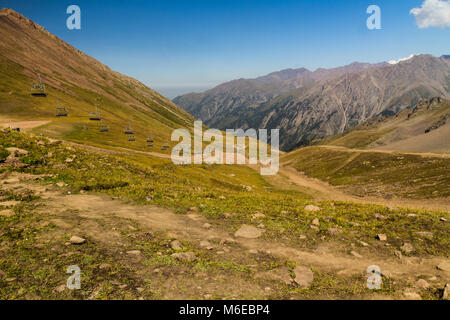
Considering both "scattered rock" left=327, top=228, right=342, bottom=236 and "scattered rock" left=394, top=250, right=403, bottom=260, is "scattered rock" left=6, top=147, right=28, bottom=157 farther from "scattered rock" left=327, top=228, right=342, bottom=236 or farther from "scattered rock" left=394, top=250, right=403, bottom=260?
"scattered rock" left=394, top=250, right=403, bottom=260

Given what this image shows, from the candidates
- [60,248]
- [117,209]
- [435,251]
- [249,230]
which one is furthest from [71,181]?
[435,251]

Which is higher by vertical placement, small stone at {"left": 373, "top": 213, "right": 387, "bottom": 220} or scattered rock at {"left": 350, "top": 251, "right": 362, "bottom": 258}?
small stone at {"left": 373, "top": 213, "right": 387, "bottom": 220}

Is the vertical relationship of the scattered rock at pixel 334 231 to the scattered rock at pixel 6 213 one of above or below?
below

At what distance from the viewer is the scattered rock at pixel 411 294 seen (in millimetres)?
8362

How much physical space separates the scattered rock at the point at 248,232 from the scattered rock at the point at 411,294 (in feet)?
22.7

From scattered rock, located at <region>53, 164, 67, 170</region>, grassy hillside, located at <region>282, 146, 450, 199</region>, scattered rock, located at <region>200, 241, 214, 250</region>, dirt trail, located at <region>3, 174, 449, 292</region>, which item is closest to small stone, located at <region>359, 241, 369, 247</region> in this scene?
dirt trail, located at <region>3, 174, 449, 292</region>

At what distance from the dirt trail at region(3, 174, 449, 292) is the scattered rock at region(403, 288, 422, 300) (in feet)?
3.43

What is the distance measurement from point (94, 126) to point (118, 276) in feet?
446

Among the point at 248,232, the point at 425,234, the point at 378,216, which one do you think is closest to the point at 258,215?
the point at 248,232

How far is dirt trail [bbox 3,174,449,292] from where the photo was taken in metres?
10.7

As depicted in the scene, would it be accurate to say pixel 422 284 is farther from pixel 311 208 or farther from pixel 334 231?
pixel 311 208

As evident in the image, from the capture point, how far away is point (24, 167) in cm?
2034

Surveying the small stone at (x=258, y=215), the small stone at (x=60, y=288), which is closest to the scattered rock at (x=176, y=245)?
the small stone at (x=60, y=288)

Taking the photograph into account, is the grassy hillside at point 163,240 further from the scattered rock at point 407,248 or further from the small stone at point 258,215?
the scattered rock at point 407,248
